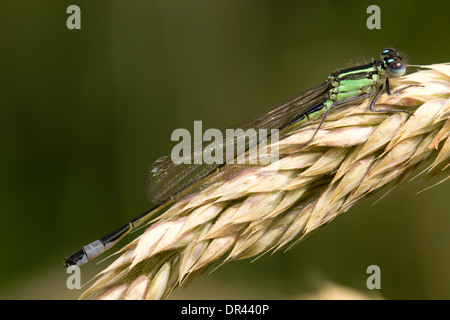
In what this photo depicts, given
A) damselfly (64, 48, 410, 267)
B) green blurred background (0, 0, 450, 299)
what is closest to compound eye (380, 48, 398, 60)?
damselfly (64, 48, 410, 267)

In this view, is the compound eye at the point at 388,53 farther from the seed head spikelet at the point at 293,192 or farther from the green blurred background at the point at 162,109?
the seed head spikelet at the point at 293,192

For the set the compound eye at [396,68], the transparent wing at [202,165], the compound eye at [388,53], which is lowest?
the transparent wing at [202,165]

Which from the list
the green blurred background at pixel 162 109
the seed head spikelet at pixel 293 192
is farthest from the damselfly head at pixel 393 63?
the seed head spikelet at pixel 293 192

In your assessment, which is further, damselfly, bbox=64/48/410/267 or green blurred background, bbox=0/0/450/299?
green blurred background, bbox=0/0/450/299

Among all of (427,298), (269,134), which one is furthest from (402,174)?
(427,298)

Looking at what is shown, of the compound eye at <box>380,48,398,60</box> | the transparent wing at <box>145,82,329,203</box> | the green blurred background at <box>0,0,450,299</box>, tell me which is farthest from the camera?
the green blurred background at <box>0,0,450,299</box>

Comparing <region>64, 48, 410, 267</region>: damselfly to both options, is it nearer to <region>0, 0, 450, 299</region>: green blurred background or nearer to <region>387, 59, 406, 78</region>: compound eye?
<region>387, 59, 406, 78</region>: compound eye

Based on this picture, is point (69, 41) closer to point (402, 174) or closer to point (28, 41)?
point (28, 41)

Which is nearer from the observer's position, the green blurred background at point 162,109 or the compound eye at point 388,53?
the compound eye at point 388,53
